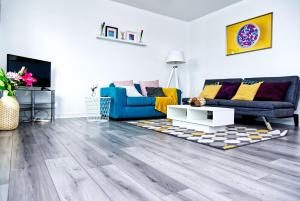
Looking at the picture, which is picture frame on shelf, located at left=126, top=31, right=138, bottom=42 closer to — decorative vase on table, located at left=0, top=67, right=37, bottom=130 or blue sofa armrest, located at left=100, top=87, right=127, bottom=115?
blue sofa armrest, located at left=100, top=87, right=127, bottom=115

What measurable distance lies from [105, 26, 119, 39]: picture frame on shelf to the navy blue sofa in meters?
2.34

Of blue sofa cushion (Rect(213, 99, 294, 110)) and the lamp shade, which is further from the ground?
the lamp shade

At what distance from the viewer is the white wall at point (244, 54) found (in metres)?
3.37

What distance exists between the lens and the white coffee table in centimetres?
239

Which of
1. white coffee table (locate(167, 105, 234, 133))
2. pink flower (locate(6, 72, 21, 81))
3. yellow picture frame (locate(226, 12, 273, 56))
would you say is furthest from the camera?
yellow picture frame (locate(226, 12, 273, 56))

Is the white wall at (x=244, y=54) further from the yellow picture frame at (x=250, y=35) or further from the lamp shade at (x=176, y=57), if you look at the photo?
the lamp shade at (x=176, y=57)

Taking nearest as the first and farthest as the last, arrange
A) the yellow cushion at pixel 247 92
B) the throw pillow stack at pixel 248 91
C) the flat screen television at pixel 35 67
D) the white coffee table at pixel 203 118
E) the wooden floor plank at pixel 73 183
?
the wooden floor plank at pixel 73 183 < the white coffee table at pixel 203 118 < the flat screen television at pixel 35 67 < the throw pillow stack at pixel 248 91 < the yellow cushion at pixel 247 92

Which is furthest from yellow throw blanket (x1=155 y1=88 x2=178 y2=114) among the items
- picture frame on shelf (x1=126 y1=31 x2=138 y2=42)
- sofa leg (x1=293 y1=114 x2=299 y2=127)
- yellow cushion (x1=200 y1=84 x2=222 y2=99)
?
sofa leg (x1=293 y1=114 x2=299 y2=127)

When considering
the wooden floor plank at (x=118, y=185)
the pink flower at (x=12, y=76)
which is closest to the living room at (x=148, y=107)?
the wooden floor plank at (x=118, y=185)

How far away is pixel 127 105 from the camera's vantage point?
348 centimetres

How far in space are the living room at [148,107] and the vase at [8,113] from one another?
0.09ft

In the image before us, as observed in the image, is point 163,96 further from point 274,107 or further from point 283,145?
point 283,145

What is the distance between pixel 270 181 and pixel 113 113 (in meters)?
2.68

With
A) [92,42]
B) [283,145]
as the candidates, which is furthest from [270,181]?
[92,42]
